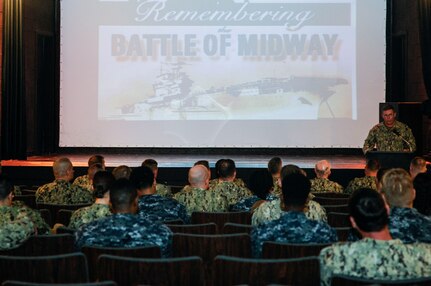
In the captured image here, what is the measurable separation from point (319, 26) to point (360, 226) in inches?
369

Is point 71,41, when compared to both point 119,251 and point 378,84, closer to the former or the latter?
point 378,84

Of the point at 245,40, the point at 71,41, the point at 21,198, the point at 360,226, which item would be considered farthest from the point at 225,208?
the point at 71,41

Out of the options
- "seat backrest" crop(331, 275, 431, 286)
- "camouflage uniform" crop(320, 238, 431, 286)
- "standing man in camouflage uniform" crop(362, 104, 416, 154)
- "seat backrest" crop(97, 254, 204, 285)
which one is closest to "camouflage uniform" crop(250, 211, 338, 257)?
"camouflage uniform" crop(320, 238, 431, 286)

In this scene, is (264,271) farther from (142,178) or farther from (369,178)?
(369,178)

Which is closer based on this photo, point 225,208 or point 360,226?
point 360,226

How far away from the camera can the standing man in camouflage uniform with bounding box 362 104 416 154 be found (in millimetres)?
8984

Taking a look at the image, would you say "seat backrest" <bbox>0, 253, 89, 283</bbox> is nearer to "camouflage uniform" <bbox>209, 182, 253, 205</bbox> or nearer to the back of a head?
the back of a head

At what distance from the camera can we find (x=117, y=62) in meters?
12.1

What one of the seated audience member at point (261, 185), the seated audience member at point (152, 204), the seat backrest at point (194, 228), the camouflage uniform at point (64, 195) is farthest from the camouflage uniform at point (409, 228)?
the camouflage uniform at point (64, 195)

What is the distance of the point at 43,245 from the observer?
11.9 feet

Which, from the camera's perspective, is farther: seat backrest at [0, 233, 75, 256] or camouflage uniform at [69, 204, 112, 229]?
camouflage uniform at [69, 204, 112, 229]

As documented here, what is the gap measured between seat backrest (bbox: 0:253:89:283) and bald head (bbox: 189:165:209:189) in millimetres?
2459

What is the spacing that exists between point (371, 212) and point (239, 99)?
30.3 feet

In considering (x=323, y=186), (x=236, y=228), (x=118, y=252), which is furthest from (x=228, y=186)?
(x=118, y=252)
